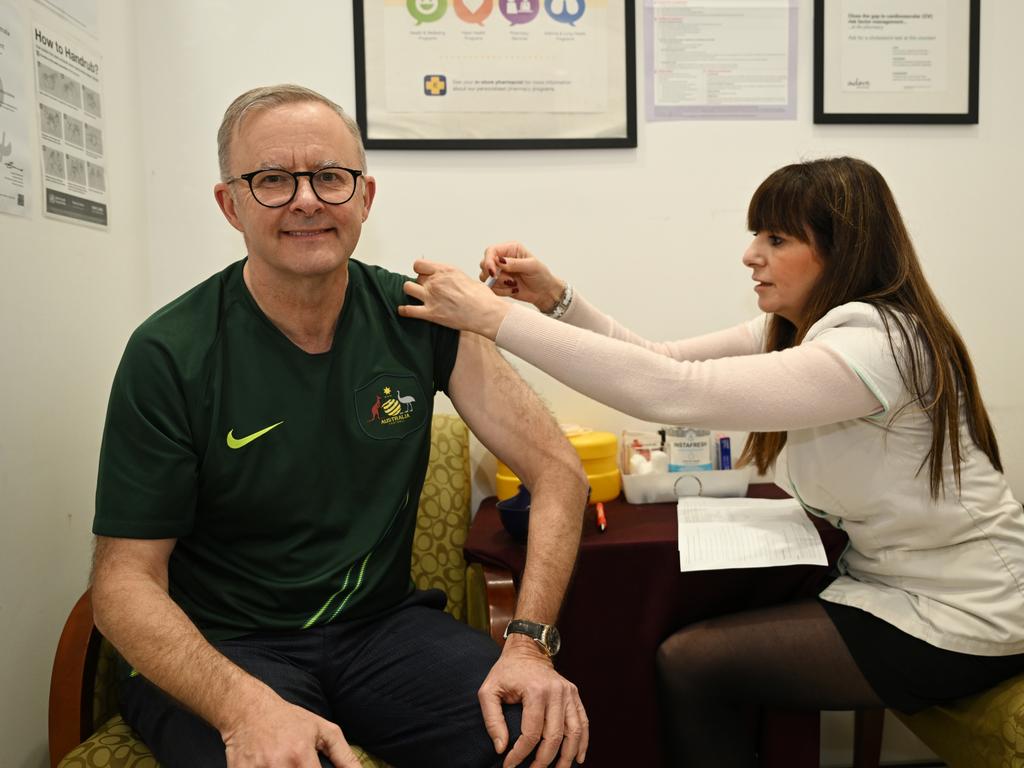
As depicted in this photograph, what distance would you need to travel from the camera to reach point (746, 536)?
1694mm

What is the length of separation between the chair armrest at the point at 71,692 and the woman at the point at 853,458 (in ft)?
2.62

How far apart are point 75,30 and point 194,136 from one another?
417 mm

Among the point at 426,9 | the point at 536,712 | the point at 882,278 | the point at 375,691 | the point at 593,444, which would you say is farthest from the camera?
the point at 426,9

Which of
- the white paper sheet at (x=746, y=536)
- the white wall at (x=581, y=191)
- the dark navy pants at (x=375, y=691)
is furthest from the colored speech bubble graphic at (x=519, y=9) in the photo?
the dark navy pants at (x=375, y=691)

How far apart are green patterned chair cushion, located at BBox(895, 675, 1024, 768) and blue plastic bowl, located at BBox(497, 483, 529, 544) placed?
889mm

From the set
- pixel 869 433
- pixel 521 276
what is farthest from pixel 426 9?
pixel 869 433

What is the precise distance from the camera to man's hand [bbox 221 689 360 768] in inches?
43.2

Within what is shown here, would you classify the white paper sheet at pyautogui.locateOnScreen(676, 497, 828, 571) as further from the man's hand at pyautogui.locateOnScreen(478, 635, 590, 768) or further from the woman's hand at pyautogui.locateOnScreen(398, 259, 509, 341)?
the woman's hand at pyautogui.locateOnScreen(398, 259, 509, 341)

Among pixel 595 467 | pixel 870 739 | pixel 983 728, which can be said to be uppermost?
pixel 595 467

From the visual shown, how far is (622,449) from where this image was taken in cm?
221

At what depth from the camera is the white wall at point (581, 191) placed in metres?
2.15

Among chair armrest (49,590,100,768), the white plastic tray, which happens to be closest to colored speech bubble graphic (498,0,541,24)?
the white plastic tray

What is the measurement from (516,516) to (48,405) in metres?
0.98

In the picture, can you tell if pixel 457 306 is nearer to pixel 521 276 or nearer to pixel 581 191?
pixel 521 276
